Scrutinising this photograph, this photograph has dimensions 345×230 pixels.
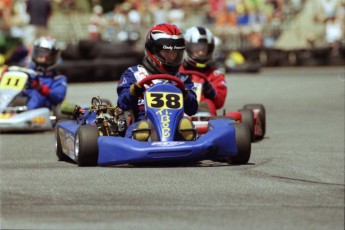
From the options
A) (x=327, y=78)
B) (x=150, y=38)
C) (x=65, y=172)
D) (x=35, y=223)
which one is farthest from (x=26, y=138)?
(x=327, y=78)

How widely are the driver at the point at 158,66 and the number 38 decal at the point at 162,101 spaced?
0.28m

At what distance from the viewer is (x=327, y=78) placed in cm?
2238

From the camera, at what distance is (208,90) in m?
10.1

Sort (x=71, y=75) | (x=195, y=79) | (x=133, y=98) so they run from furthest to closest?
(x=71, y=75)
(x=195, y=79)
(x=133, y=98)

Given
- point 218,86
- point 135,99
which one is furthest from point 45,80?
point 135,99

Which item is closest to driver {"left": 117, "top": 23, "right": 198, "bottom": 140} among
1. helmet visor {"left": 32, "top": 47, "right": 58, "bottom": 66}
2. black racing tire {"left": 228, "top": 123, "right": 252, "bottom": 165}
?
black racing tire {"left": 228, "top": 123, "right": 252, "bottom": 165}

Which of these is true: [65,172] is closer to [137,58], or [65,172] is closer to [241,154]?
[241,154]

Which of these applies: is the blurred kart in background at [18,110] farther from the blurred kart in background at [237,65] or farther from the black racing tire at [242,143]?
the blurred kart in background at [237,65]

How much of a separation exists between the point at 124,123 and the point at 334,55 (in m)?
20.3

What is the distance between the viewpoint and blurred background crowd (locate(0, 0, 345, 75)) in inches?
1065

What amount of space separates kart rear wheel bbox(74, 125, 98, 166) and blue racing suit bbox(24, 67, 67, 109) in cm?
442

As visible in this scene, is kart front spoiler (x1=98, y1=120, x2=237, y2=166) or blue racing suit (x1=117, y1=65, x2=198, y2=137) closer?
kart front spoiler (x1=98, y1=120, x2=237, y2=166)

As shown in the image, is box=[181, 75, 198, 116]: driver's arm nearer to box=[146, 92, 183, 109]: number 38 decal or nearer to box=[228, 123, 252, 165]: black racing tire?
box=[146, 92, 183, 109]: number 38 decal

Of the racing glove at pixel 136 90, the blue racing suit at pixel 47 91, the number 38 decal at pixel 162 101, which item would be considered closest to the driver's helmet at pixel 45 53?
the blue racing suit at pixel 47 91
